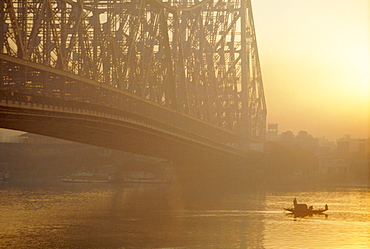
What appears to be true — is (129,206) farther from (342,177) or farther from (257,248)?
(342,177)

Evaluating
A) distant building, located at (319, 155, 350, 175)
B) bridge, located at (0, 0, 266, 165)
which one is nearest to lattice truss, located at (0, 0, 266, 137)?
bridge, located at (0, 0, 266, 165)

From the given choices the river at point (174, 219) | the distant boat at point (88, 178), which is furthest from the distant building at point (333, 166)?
the river at point (174, 219)

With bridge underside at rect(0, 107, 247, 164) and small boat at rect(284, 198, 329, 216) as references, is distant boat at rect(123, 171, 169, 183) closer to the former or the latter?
bridge underside at rect(0, 107, 247, 164)

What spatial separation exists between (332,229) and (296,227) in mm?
2533

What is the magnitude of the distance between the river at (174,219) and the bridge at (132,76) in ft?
19.6

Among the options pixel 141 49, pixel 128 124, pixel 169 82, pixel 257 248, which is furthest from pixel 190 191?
pixel 257 248

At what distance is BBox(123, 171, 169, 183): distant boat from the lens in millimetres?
113581

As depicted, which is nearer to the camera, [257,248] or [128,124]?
[257,248]

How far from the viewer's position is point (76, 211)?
66.7 metres

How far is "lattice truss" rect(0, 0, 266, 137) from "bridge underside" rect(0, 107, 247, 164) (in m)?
3.41

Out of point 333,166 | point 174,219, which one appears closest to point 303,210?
point 174,219

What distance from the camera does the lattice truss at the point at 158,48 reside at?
56875 millimetres

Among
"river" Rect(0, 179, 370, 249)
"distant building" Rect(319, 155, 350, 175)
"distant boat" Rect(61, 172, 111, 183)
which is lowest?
"river" Rect(0, 179, 370, 249)

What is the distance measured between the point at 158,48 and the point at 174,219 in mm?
34245
